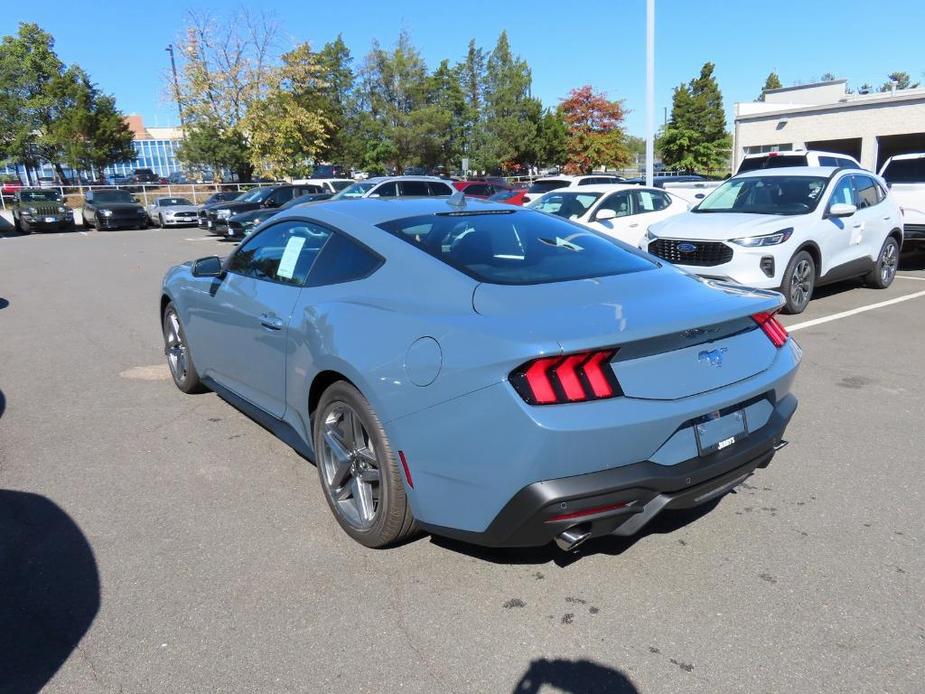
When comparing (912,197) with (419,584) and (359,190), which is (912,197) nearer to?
(359,190)

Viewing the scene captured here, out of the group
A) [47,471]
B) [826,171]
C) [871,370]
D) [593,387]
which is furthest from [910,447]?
[826,171]

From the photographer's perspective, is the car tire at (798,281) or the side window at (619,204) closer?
the car tire at (798,281)

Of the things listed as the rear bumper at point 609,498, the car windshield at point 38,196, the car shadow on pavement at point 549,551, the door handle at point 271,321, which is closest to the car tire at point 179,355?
the door handle at point 271,321

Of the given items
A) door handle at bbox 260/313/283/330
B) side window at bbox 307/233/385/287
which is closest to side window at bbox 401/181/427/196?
door handle at bbox 260/313/283/330

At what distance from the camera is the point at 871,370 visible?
19.6 ft

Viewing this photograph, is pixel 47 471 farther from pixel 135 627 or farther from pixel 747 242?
pixel 747 242

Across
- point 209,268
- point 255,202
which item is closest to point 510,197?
point 255,202

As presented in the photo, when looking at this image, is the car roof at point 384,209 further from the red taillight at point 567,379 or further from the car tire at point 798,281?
A: the car tire at point 798,281

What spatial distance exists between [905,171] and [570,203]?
22.8 feet

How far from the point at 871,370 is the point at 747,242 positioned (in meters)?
2.51

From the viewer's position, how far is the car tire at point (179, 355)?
5273mm

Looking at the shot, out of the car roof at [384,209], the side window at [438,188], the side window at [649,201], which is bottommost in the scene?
the side window at [649,201]

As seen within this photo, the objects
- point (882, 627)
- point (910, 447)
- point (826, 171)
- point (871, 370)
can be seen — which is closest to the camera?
point (882, 627)

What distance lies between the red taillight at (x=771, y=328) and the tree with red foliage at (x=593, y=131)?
52090mm
